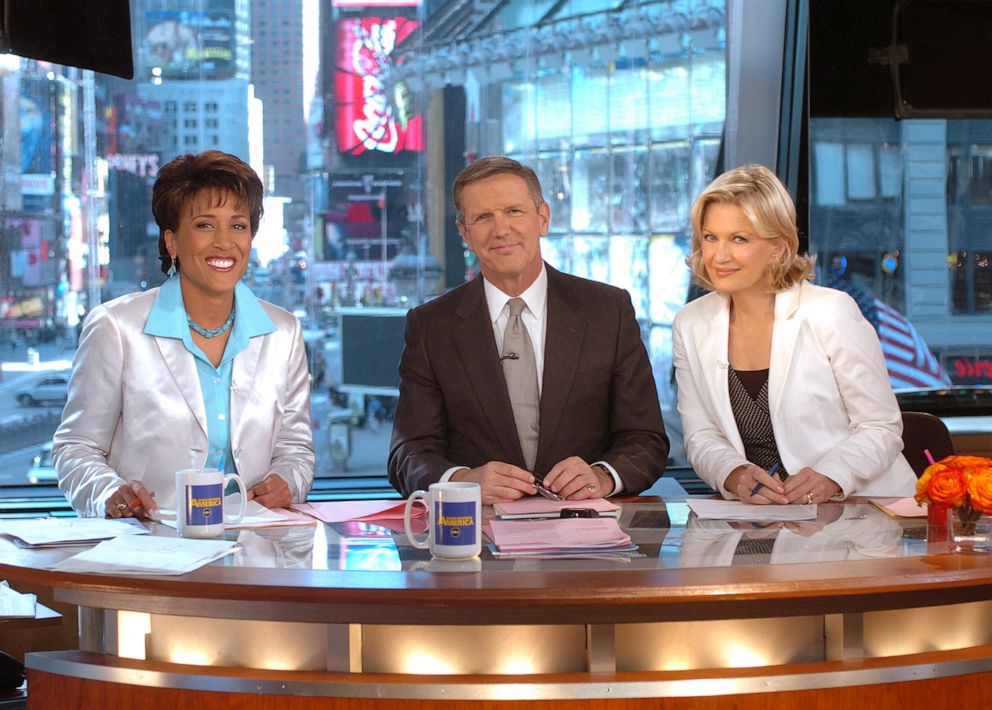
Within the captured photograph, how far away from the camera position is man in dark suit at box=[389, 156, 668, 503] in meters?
3.08

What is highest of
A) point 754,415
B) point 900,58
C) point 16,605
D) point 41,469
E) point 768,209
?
point 900,58

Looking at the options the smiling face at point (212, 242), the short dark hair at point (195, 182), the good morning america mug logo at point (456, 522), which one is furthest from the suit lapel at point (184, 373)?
the good morning america mug logo at point (456, 522)

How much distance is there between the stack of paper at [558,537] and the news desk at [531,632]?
0.06 meters

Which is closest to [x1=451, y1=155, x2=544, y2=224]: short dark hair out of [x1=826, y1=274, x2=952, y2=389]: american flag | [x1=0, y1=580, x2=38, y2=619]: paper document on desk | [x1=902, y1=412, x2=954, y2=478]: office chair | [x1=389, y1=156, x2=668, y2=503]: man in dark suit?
[x1=389, y1=156, x2=668, y2=503]: man in dark suit

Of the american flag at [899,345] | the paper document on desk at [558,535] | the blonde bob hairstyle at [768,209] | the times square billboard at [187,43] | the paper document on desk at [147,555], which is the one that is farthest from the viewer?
the american flag at [899,345]

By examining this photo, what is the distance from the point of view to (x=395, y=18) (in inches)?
174

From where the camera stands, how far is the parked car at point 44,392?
14.5 ft

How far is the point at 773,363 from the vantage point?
306cm

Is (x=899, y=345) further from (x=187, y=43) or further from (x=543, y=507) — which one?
(x=187, y=43)

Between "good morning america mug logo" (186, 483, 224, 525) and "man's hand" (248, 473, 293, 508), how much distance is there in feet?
1.43

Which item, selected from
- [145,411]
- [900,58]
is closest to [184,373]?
[145,411]

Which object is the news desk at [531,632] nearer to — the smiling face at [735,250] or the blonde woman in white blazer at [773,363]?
the blonde woman in white blazer at [773,363]

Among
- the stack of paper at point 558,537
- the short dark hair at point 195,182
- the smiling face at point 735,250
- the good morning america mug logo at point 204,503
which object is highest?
the short dark hair at point 195,182

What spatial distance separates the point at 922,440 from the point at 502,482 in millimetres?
1408
